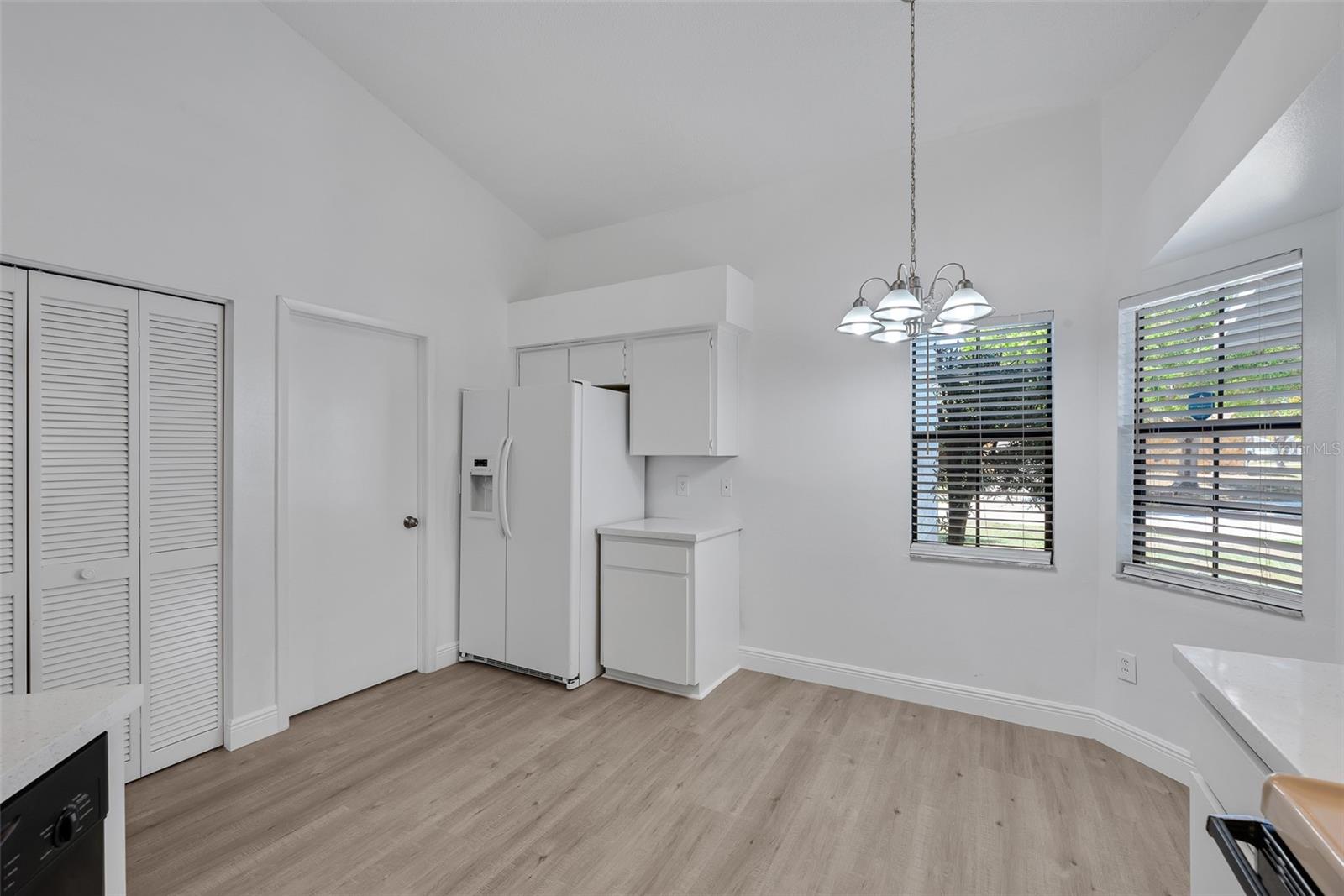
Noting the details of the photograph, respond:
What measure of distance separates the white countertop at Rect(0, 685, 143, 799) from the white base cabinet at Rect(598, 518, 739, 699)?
236 cm

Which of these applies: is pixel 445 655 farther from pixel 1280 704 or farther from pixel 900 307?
pixel 1280 704

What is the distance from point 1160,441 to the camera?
2537 millimetres

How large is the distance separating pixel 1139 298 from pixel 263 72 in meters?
4.07

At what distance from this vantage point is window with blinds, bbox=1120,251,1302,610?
2107mm

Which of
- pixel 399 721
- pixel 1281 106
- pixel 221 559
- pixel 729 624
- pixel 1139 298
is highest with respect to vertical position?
pixel 1281 106

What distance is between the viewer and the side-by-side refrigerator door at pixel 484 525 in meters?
3.62

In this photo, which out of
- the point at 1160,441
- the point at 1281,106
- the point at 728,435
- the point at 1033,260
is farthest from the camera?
the point at 728,435

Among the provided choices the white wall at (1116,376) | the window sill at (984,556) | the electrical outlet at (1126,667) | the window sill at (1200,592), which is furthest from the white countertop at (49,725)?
the electrical outlet at (1126,667)

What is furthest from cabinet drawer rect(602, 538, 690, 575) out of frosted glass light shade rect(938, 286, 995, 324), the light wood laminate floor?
frosted glass light shade rect(938, 286, 995, 324)

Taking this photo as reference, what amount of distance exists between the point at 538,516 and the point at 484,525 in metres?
0.45

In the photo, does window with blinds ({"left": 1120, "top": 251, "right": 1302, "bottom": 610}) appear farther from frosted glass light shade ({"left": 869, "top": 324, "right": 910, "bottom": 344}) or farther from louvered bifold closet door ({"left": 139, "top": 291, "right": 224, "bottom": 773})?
louvered bifold closet door ({"left": 139, "top": 291, "right": 224, "bottom": 773})

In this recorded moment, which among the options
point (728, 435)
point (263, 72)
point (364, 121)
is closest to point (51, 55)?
point (263, 72)

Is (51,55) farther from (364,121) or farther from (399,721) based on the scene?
(399,721)

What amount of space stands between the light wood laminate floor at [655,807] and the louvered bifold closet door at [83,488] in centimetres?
59
